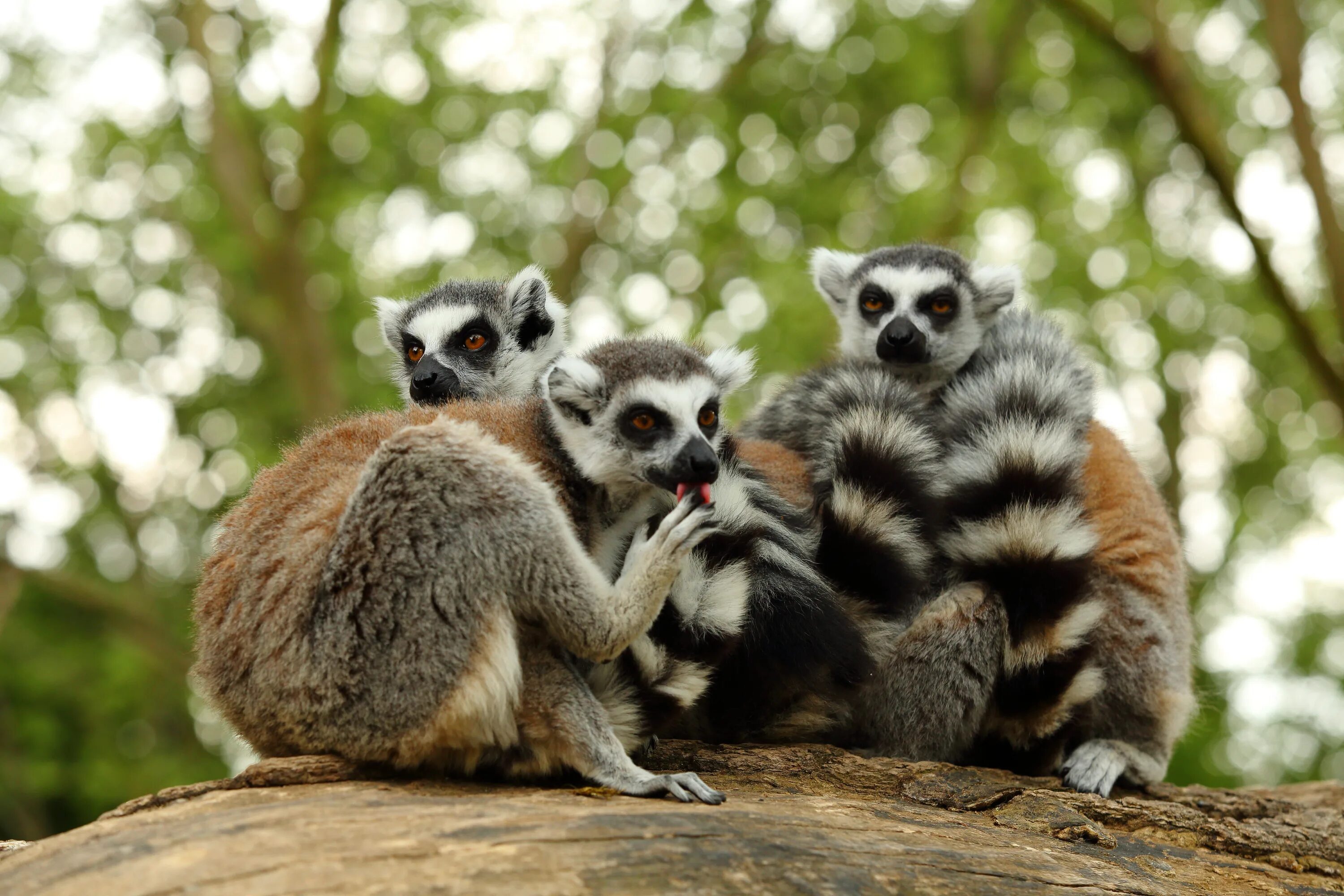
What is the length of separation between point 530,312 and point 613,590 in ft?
8.65

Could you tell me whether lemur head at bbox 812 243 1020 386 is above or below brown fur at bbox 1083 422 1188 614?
above

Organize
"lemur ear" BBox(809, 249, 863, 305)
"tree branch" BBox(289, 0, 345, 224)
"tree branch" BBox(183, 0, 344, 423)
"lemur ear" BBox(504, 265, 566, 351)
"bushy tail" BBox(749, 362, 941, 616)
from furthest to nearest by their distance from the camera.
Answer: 1. "tree branch" BBox(183, 0, 344, 423)
2. "tree branch" BBox(289, 0, 345, 224)
3. "lemur ear" BBox(809, 249, 863, 305)
4. "lemur ear" BBox(504, 265, 566, 351)
5. "bushy tail" BBox(749, 362, 941, 616)

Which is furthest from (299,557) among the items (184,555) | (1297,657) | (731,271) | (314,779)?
(1297,657)

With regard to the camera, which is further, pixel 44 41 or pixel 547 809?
pixel 44 41

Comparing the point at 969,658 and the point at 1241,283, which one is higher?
the point at 1241,283

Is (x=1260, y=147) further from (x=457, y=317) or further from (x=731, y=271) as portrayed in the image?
(x=457, y=317)

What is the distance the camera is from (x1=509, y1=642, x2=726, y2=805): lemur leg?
3.20 meters

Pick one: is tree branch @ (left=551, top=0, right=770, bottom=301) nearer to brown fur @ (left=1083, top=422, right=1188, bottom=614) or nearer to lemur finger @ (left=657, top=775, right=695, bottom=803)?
brown fur @ (left=1083, top=422, right=1188, bottom=614)

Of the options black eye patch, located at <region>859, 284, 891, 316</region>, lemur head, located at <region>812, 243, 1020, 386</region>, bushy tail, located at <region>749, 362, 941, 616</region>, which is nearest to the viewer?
bushy tail, located at <region>749, 362, 941, 616</region>

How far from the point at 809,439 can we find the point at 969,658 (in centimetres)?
114

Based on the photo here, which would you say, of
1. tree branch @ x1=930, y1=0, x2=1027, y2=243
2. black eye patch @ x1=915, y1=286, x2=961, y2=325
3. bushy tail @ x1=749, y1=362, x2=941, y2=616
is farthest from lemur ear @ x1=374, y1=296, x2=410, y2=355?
tree branch @ x1=930, y1=0, x2=1027, y2=243

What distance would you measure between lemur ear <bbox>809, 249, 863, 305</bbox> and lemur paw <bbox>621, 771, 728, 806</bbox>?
3.75 m

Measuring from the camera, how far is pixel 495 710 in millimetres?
3100

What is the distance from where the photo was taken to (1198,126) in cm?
757
